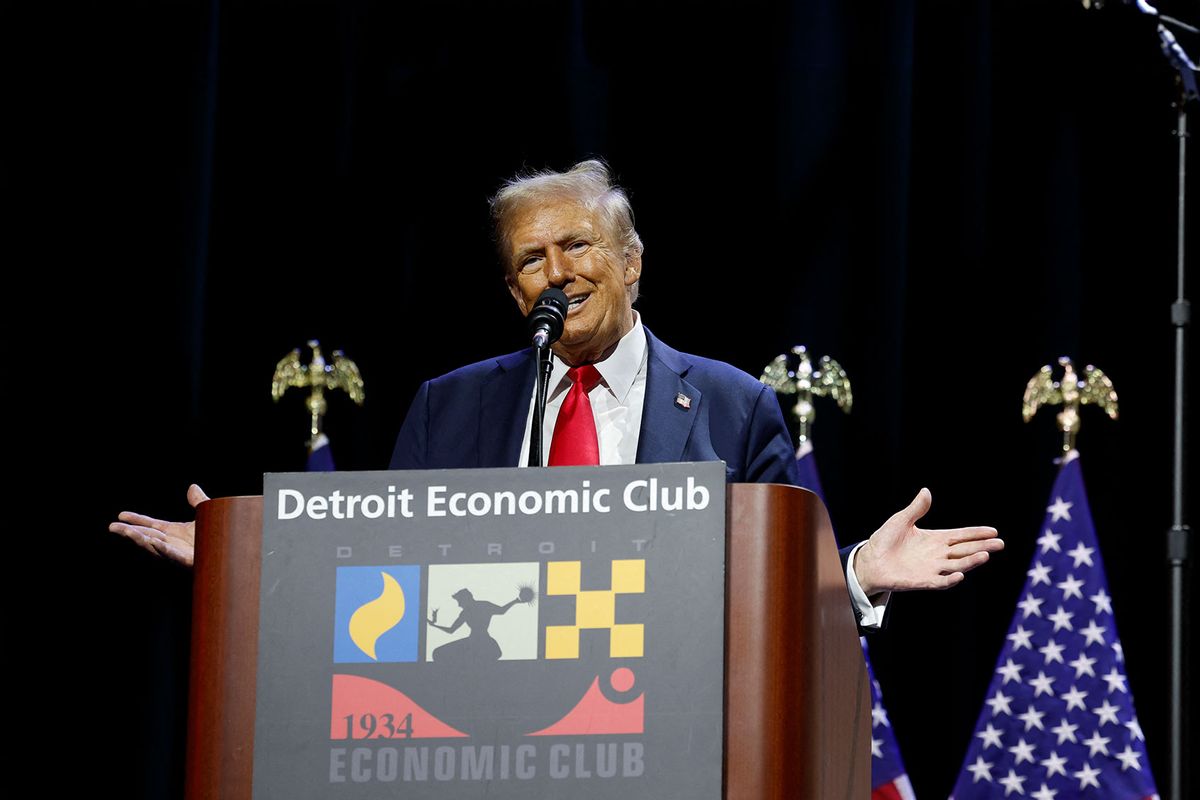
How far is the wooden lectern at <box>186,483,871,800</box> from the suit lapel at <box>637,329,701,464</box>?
0.85 m

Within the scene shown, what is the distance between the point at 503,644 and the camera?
64.9 inches

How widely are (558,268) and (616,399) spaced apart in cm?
25

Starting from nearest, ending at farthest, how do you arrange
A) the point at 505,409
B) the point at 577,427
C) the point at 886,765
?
the point at 577,427
the point at 505,409
the point at 886,765

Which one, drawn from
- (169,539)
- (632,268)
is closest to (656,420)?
(632,268)

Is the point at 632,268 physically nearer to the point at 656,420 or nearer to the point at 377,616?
the point at 656,420

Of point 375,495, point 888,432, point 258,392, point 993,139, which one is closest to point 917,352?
point 888,432

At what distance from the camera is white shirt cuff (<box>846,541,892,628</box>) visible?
2.15 m

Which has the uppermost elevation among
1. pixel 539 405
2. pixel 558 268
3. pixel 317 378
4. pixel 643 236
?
pixel 643 236

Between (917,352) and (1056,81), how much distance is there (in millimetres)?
885

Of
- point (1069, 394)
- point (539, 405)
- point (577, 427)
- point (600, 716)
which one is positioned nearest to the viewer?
point (600, 716)

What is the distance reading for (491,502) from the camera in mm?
1685

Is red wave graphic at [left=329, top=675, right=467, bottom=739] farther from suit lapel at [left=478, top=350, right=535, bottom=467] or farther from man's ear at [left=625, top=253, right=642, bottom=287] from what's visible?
man's ear at [left=625, top=253, right=642, bottom=287]

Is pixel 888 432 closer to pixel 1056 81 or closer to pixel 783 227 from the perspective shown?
pixel 783 227

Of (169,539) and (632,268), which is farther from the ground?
(632,268)
